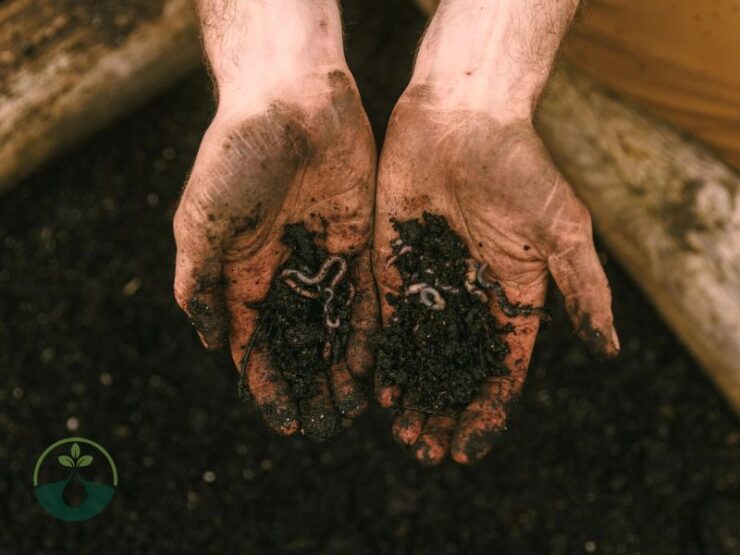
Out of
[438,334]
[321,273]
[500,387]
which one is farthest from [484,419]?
[321,273]

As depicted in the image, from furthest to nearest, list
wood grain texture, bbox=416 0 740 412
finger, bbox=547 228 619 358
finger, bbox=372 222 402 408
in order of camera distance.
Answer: wood grain texture, bbox=416 0 740 412, finger, bbox=372 222 402 408, finger, bbox=547 228 619 358

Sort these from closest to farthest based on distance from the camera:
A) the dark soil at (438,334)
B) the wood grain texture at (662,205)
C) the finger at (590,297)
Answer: the finger at (590,297) → the dark soil at (438,334) → the wood grain texture at (662,205)

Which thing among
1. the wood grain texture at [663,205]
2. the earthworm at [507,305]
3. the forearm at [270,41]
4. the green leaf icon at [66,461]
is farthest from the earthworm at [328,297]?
the green leaf icon at [66,461]

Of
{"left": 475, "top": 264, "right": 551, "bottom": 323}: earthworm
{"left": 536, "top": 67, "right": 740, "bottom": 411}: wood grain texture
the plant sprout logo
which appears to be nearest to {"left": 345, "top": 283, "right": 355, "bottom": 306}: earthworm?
{"left": 475, "top": 264, "right": 551, "bottom": 323}: earthworm

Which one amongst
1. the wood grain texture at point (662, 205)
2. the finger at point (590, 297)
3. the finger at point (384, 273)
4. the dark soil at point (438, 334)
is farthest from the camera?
the wood grain texture at point (662, 205)

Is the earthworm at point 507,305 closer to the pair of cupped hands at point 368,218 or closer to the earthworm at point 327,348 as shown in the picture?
the pair of cupped hands at point 368,218

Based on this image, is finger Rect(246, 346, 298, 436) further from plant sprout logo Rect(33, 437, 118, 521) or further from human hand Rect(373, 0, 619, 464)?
plant sprout logo Rect(33, 437, 118, 521)
